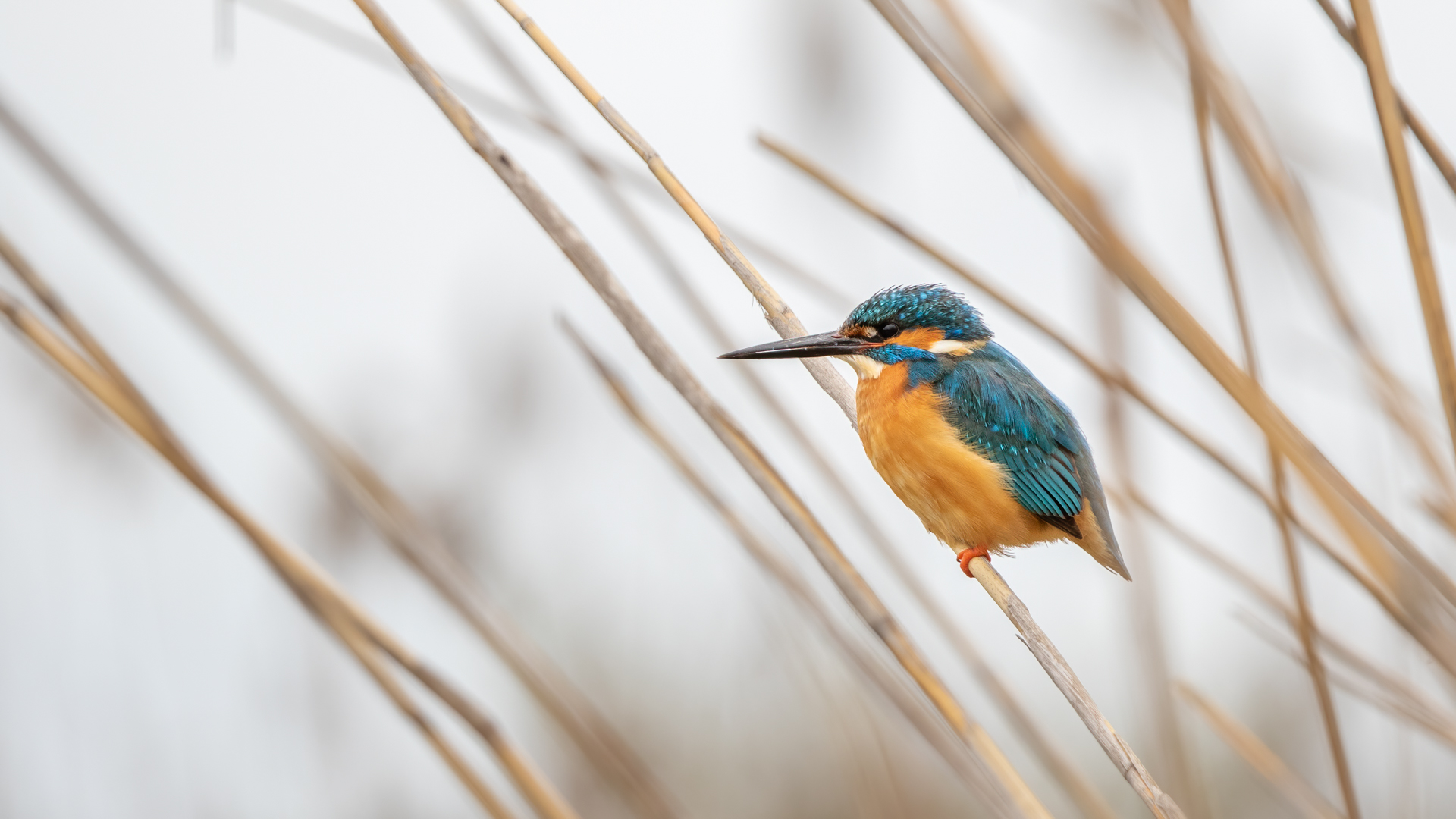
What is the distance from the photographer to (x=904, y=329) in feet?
4.93

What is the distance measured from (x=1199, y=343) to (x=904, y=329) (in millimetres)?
676

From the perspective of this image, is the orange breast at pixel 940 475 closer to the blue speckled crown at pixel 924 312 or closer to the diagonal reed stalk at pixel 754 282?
the blue speckled crown at pixel 924 312

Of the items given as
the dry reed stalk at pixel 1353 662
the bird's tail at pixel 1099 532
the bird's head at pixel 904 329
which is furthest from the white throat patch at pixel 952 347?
the dry reed stalk at pixel 1353 662

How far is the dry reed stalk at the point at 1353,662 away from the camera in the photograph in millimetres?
1127

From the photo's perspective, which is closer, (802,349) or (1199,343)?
(1199,343)

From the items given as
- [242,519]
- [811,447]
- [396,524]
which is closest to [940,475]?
[811,447]

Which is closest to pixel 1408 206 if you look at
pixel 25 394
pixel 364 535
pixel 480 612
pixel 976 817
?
pixel 480 612

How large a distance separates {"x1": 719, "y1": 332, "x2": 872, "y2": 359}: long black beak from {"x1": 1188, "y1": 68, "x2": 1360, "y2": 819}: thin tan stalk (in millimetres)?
413

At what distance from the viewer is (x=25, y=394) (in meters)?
1.90

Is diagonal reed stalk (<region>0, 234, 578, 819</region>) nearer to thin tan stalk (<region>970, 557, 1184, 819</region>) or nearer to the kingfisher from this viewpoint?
thin tan stalk (<region>970, 557, 1184, 819</region>)

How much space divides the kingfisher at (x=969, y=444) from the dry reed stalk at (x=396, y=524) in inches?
18.2

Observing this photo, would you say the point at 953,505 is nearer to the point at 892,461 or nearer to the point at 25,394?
the point at 892,461

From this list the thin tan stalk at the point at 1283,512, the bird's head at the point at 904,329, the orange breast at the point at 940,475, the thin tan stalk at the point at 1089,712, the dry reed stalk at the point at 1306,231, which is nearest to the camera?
the thin tan stalk at the point at 1089,712

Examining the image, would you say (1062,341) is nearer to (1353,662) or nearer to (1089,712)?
(1089,712)
